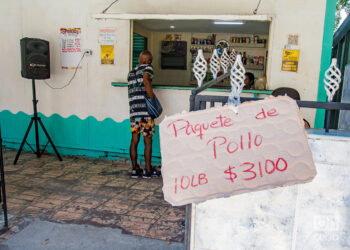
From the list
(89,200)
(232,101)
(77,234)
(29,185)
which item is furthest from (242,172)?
(29,185)

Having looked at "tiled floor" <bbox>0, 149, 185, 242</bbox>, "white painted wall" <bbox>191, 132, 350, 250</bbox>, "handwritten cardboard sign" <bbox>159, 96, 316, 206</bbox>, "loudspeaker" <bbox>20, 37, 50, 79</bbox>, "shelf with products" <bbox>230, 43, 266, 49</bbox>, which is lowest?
"tiled floor" <bbox>0, 149, 185, 242</bbox>

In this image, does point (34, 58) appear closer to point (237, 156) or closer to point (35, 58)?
point (35, 58)

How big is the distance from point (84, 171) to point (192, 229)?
3.37m

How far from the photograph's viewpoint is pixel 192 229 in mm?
1497

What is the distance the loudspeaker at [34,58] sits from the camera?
4660mm

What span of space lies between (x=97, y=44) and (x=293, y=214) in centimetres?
431

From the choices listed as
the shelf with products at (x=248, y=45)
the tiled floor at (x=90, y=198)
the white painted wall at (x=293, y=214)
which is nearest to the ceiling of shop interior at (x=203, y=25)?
the shelf with products at (x=248, y=45)

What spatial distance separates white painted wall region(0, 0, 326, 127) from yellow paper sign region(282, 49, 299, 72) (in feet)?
0.21

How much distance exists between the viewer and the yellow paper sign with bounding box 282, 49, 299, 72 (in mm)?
4285

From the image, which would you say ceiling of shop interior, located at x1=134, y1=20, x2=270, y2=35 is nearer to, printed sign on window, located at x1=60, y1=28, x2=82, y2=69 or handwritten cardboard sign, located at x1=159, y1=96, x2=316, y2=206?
printed sign on window, located at x1=60, y1=28, x2=82, y2=69

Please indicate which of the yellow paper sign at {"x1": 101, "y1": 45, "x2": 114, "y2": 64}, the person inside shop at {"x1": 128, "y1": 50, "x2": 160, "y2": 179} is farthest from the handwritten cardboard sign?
the yellow paper sign at {"x1": 101, "y1": 45, "x2": 114, "y2": 64}

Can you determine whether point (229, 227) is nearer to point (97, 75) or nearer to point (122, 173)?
point (122, 173)

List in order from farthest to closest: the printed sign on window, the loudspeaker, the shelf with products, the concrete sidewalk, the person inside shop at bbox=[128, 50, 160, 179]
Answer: the shelf with products → the printed sign on window → the loudspeaker → the person inside shop at bbox=[128, 50, 160, 179] → the concrete sidewalk

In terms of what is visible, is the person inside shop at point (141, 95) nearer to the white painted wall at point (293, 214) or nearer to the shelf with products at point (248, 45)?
the white painted wall at point (293, 214)
